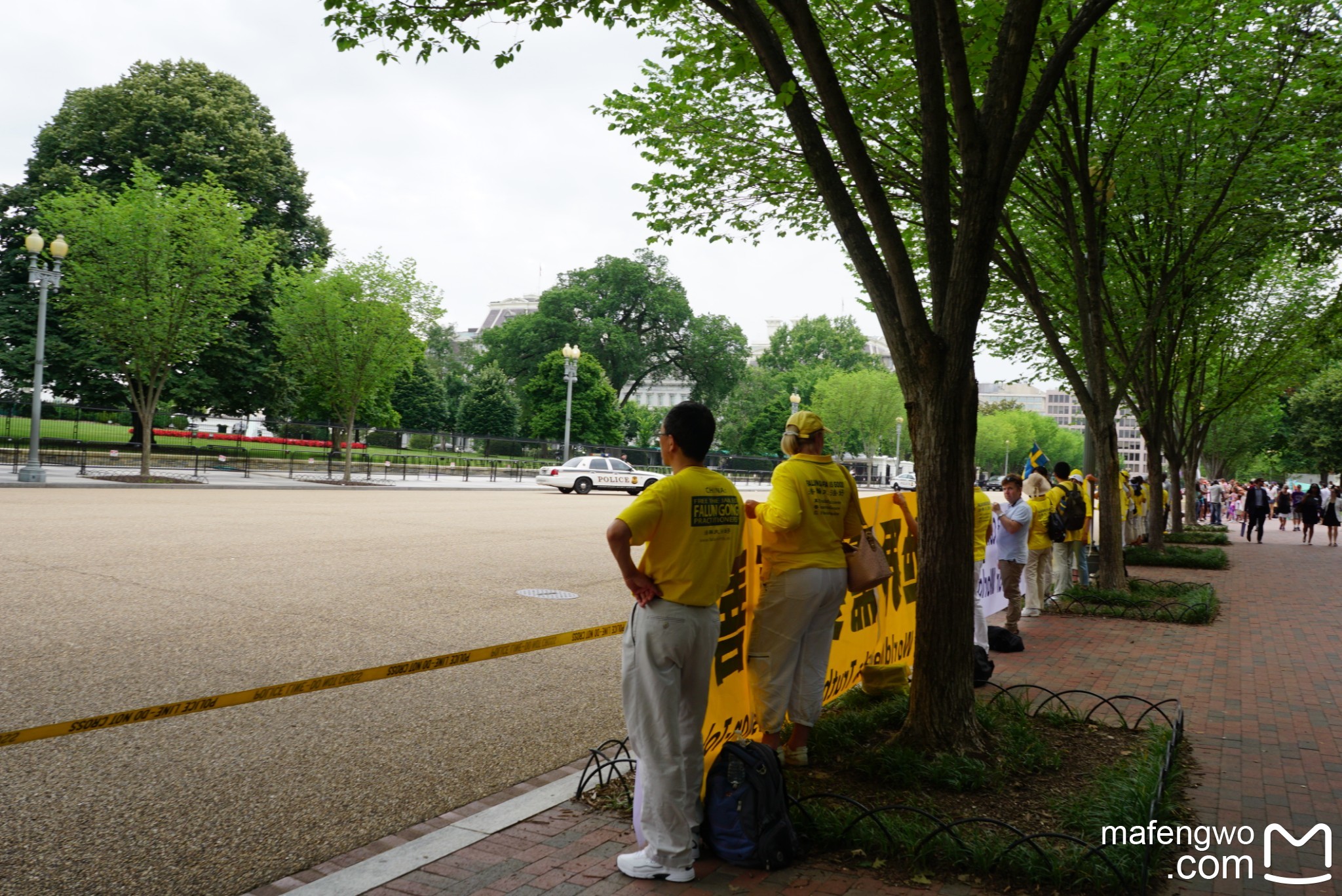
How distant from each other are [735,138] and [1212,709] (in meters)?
6.90

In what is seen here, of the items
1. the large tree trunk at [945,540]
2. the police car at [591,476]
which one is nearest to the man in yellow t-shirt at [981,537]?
the large tree trunk at [945,540]

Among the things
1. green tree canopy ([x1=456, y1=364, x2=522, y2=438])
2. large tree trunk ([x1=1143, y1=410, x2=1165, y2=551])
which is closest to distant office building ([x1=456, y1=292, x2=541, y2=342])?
green tree canopy ([x1=456, y1=364, x2=522, y2=438])

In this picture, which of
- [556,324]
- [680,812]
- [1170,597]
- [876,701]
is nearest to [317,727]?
[680,812]

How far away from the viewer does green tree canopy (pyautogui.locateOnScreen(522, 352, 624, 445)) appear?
214ft

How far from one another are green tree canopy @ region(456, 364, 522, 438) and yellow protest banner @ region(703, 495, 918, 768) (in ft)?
206

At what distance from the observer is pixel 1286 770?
5.46 metres

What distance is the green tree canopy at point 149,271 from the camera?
94.9 feet

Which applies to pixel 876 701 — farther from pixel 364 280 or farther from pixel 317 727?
pixel 364 280

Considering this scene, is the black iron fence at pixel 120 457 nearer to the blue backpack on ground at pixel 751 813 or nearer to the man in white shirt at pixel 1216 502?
the blue backpack on ground at pixel 751 813

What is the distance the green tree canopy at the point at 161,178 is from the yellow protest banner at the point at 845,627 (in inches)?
1359

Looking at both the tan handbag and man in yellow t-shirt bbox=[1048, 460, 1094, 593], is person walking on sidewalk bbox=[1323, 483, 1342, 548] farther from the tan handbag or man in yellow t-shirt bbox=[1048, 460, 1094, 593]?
the tan handbag

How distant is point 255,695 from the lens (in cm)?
409

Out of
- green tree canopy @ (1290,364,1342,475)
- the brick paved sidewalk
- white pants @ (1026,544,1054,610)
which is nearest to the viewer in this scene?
the brick paved sidewalk

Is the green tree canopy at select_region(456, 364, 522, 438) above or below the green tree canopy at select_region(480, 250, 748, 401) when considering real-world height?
below
